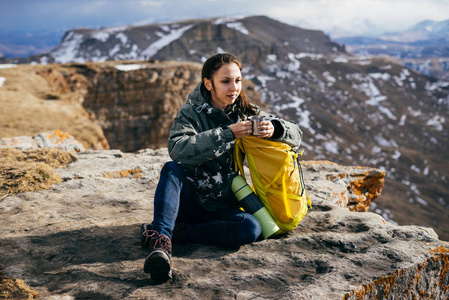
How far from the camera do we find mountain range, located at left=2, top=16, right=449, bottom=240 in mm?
64438

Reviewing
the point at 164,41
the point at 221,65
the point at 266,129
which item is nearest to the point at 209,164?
the point at 266,129

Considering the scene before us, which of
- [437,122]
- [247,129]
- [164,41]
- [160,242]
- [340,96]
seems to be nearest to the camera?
[160,242]

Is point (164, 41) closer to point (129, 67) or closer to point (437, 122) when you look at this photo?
point (129, 67)

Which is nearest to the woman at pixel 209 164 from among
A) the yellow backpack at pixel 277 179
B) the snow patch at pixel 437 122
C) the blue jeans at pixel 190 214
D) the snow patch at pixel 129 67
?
the blue jeans at pixel 190 214

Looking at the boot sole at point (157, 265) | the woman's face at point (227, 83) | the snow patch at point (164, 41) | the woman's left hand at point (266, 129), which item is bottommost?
the boot sole at point (157, 265)

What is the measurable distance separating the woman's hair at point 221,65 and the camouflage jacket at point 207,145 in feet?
0.37

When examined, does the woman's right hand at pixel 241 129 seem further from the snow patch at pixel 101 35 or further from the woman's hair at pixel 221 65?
the snow patch at pixel 101 35

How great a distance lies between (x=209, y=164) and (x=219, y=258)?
1.03 m

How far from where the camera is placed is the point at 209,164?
12.8 ft

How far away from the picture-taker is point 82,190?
223 inches

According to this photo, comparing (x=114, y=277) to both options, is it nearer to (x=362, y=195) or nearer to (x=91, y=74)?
(x=362, y=195)

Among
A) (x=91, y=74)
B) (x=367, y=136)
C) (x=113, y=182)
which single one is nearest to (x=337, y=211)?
(x=113, y=182)

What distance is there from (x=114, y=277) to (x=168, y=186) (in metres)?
0.98

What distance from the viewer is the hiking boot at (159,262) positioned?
2895 millimetres
